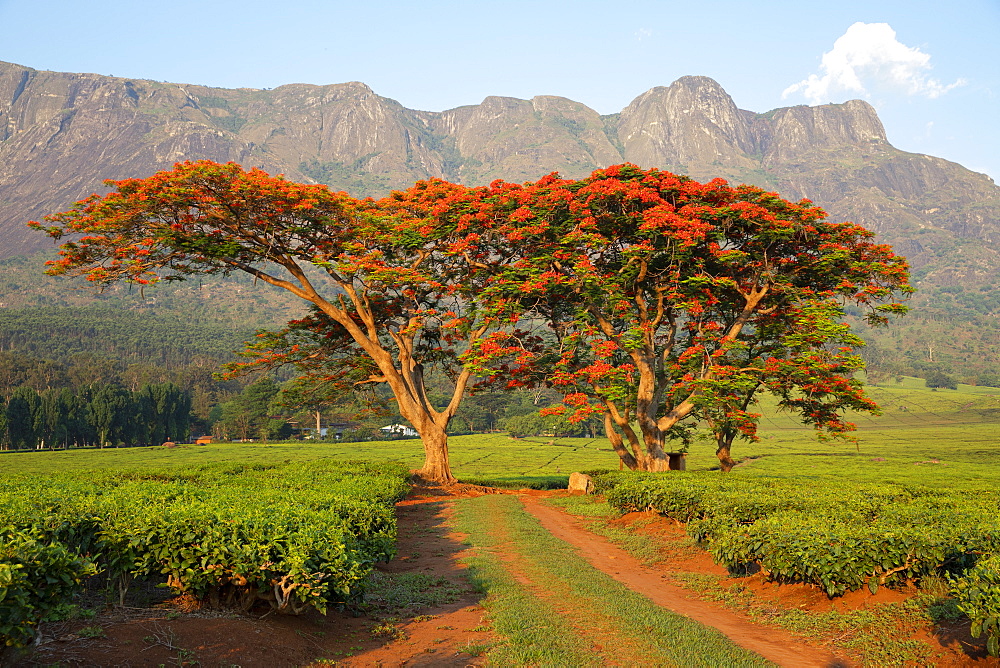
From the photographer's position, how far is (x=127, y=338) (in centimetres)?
18200

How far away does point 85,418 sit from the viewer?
81.9 m

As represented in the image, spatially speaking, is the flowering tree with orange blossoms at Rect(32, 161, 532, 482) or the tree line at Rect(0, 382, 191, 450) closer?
the flowering tree with orange blossoms at Rect(32, 161, 532, 482)

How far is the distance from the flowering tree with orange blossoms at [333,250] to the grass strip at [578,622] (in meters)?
12.9

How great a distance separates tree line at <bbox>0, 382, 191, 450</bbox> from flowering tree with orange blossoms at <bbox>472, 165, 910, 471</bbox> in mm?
76894

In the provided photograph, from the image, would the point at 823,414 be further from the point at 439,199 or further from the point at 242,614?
the point at 242,614

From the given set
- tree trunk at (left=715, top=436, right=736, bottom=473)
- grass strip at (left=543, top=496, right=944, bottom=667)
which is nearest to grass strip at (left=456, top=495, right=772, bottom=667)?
grass strip at (left=543, top=496, right=944, bottom=667)

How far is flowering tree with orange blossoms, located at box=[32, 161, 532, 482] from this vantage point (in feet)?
72.4

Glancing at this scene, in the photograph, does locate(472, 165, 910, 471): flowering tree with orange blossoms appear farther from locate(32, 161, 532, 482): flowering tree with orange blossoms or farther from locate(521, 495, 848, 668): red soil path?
locate(521, 495, 848, 668): red soil path

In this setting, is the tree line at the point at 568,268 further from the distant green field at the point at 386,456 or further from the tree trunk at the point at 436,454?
the distant green field at the point at 386,456

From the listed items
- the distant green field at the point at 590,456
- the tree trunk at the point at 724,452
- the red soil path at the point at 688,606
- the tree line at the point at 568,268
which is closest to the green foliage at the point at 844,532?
the red soil path at the point at 688,606

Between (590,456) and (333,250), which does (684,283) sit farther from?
(590,456)

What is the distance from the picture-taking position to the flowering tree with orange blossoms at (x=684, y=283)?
2255 cm

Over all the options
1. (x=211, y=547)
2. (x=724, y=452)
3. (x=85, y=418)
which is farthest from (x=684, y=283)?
(x=85, y=418)

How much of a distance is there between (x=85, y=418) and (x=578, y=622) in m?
92.0
